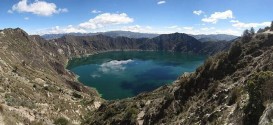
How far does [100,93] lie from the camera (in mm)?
182375

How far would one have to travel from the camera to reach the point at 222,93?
156 ft

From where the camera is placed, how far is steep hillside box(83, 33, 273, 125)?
104 feet

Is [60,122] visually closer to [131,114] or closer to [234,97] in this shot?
[131,114]

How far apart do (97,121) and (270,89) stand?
58.9 m

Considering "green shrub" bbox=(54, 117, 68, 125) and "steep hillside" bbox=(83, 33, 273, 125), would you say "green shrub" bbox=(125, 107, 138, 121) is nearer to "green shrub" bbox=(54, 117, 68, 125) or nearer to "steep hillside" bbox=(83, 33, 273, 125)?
"steep hillside" bbox=(83, 33, 273, 125)

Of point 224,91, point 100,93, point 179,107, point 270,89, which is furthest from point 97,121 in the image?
point 100,93

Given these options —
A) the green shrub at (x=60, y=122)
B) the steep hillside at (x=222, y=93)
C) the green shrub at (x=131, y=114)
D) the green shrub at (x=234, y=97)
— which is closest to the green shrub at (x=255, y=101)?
the steep hillside at (x=222, y=93)

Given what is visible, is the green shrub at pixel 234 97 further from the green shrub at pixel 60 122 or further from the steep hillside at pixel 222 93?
the green shrub at pixel 60 122

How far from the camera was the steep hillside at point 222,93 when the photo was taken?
31734 mm

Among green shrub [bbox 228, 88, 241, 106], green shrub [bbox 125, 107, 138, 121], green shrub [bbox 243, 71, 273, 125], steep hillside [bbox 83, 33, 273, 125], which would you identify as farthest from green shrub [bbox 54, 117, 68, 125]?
green shrub [bbox 243, 71, 273, 125]

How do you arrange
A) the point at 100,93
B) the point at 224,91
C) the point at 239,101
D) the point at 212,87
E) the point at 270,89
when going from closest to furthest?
the point at 270,89, the point at 239,101, the point at 224,91, the point at 212,87, the point at 100,93

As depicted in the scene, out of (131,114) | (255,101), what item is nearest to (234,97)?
(255,101)

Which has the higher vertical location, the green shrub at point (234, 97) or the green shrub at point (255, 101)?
the green shrub at point (255, 101)

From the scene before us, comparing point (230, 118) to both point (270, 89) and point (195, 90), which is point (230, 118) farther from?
point (195, 90)
